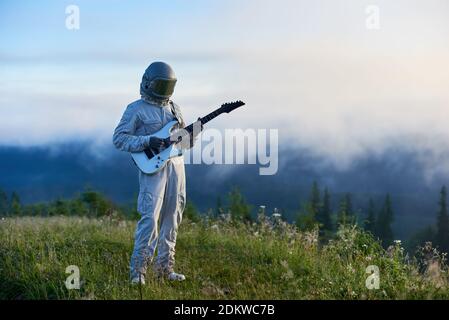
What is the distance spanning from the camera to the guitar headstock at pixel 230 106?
770 cm

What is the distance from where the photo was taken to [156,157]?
24.8ft

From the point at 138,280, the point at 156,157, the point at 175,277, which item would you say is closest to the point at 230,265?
the point at 175,277

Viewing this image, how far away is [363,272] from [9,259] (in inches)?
196

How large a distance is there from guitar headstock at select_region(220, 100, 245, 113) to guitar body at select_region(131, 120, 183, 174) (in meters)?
0.72

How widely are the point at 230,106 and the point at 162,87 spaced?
90 cm

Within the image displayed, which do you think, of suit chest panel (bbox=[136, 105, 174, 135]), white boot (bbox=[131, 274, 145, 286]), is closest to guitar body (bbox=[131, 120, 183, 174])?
suit chest panel (bbox=[136, 105, 174, 135])

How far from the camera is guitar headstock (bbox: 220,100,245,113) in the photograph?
770 cm

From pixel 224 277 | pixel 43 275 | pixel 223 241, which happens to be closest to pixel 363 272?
pixel 224 277

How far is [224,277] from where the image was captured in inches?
325

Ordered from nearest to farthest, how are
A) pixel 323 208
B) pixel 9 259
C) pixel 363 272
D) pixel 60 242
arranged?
pixel 363 272
pixel 9 259
pixel 60 242
pixel 323 208

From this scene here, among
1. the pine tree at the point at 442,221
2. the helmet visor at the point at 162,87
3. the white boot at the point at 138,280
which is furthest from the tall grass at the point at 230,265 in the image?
the pine tree at the point at 442,221

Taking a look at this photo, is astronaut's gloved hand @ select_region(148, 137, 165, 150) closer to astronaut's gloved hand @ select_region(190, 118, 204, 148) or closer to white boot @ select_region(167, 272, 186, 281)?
astronaut's gloved hand @ select_region(190, 118, 204, 148)

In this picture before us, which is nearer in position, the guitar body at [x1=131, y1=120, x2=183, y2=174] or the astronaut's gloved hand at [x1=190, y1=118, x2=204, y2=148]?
the guitar body at [x1=131, y1=120, x2=183, y2=174]
